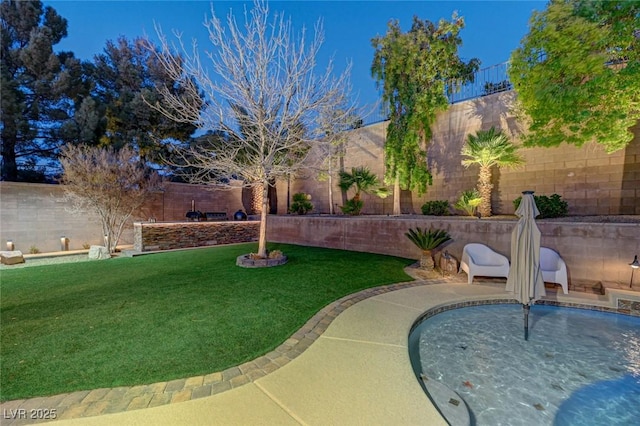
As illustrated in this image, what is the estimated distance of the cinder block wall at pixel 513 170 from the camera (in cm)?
717

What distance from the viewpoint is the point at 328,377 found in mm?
2568

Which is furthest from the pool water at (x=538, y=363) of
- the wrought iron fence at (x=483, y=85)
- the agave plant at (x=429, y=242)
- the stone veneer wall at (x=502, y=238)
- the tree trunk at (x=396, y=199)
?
the wrought iron fence at (x=483, y=85)

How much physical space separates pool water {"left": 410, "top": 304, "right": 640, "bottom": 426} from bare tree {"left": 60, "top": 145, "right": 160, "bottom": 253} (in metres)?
11.9

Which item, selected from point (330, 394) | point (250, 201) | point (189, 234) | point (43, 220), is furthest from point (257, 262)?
point (250, 201)

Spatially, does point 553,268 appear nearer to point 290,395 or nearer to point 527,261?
point 527,261

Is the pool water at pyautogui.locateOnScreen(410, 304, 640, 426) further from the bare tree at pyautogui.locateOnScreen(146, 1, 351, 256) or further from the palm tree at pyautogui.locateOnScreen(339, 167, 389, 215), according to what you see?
the palm tree at pyautogui.locateOnScreen(339, 167, 389, 215)

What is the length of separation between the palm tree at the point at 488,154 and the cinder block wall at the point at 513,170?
73cm

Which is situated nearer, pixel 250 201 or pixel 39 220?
pixel 39 220

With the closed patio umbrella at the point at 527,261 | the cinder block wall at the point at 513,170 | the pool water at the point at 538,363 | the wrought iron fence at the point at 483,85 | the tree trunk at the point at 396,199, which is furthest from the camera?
the tree trunk at the point at 396,199

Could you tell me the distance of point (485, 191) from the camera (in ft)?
27.7

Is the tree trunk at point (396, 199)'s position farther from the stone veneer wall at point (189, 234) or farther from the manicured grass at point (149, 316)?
the stone veneer wall at point (189, 234)

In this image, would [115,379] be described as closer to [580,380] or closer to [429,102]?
[580,380]

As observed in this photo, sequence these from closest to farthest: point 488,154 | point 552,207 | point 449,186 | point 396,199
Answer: point 552,207
point 488,154
point 449,186
point 396,199

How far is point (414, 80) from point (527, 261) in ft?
28.3
